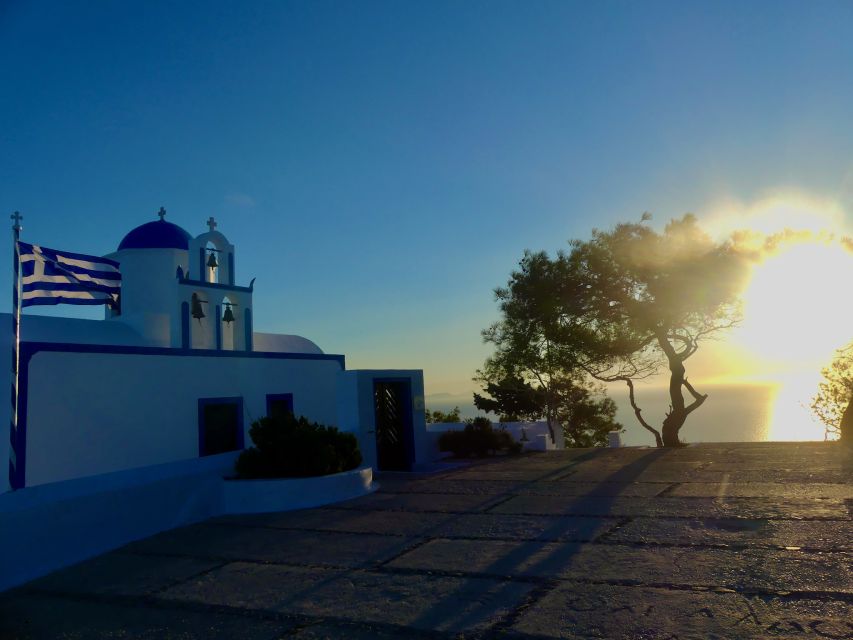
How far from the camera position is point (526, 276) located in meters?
22.0

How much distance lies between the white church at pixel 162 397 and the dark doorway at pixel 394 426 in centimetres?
4

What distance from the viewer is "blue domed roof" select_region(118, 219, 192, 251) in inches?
741

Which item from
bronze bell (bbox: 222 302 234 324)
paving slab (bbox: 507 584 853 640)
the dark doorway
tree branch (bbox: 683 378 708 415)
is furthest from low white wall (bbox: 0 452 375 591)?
tree branch (bbox: 683 378 708 415)

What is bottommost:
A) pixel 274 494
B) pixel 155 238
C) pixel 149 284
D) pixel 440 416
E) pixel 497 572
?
pixel 497 572

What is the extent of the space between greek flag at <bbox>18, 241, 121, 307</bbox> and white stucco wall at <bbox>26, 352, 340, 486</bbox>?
6.20 feet

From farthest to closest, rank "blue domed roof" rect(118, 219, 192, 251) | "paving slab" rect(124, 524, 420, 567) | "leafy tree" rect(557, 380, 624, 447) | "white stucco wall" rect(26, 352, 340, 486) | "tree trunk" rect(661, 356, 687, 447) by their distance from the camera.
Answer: "leafy tree" rect(557, 380, 624, 447) → "tree trunk" rect(661, 356, 687, 447) → "blue domed roof" rect(118, 219, 192, 251) → "white stucco wall" rect(26, 352, 340, 486) → "paving slab" rect(124, 524, 420, 567)

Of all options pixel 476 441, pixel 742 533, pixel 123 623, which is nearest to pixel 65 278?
pixel 476 441

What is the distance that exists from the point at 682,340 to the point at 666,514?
13891 mm

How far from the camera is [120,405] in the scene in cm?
1300

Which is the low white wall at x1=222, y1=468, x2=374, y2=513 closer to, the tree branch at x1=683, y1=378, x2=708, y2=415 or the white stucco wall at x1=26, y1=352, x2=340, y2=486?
the white stucco wall at x1=26, y1=352, x2=340, y2=486

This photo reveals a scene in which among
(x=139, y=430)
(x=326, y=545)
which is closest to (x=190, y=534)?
(x=326, y=545)

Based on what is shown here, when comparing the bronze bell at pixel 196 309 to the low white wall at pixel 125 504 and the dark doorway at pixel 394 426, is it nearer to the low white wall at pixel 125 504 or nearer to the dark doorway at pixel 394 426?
the dark doorway at pixel 394 426

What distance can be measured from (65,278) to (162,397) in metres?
3.53

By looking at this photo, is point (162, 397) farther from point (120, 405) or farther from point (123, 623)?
point (123, 623)
